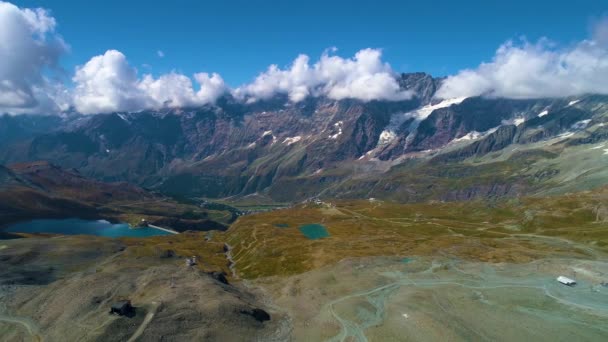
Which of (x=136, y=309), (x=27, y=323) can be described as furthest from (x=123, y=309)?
(x=27, y=323)

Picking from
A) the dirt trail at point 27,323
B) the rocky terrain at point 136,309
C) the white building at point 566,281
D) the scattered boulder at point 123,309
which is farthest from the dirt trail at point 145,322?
the white building at point 566,281

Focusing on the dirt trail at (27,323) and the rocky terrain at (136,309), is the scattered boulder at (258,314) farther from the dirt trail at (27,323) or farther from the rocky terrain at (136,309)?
the dirt trail at (27,323)

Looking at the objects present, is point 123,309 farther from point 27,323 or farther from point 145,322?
point 27,323

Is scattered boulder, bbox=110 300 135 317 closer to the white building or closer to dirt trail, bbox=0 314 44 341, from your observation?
dirt trail, bbox=0 314 44 341

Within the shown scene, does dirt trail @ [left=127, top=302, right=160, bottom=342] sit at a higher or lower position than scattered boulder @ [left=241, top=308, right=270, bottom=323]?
higher

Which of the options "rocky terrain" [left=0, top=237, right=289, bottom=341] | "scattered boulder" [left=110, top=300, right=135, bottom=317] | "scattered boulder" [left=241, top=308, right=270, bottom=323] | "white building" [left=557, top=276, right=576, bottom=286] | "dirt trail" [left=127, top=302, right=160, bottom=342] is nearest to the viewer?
"dirt trail" [left=127, top=302, right=160, bottom=342]

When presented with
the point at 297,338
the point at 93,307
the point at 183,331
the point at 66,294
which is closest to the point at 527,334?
the point at 297,338

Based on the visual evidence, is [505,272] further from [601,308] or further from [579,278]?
[601,308]

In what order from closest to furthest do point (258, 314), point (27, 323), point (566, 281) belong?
point (27, 323), point (258, 314), point (566, 281)

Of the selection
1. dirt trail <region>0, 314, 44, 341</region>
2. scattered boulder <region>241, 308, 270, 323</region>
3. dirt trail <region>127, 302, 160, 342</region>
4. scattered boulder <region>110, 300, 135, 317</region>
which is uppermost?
scattered boulder <region>110, 300, 135, 317</region>

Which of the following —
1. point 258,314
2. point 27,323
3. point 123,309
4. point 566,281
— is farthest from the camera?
point 566,281

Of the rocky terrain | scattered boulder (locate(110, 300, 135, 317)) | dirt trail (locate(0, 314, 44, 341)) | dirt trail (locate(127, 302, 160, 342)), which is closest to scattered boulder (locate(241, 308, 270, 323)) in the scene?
the rocky terrain
